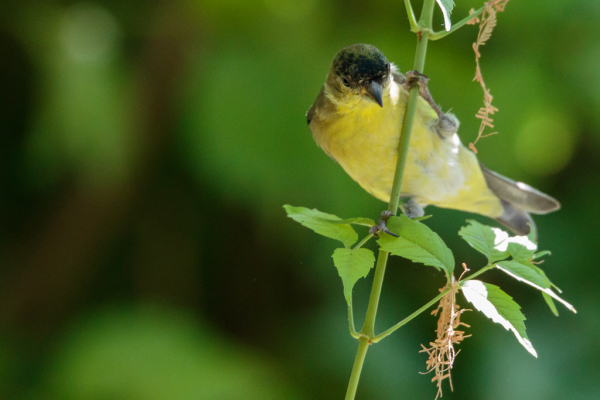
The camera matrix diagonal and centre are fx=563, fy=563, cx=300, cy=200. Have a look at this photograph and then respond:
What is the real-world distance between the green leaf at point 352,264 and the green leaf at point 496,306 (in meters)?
0.15

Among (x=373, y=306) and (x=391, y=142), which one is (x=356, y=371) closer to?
(x=373, y=306)

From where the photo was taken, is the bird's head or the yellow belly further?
the yellow belly

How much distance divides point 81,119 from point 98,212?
0.58m

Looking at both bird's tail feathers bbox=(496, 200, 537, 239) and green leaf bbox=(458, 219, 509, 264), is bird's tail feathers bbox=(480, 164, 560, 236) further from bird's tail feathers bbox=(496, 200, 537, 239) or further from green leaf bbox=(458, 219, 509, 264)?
green leaf bbox=(458, 219, 509, 264)

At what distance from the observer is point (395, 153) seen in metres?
1.60

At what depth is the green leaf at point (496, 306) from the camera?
79cm

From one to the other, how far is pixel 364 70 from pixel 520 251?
67cm

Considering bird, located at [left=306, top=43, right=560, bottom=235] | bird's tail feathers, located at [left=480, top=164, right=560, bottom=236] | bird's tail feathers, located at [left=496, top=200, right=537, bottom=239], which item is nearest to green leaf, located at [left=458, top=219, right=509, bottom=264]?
bird, located at [left=306, top=43, right=560, bottom=235]

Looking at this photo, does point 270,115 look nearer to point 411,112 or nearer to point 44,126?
point 44,126

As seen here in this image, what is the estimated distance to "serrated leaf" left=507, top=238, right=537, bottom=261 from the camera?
941 mm

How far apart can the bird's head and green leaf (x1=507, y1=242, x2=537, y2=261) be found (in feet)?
1.80

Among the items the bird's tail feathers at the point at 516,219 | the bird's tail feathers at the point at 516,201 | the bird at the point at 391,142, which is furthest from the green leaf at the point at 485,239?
the bird's tail feathers at the point at 516,219

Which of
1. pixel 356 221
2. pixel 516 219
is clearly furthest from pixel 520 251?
pixel 516 219

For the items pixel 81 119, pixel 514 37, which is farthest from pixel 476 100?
pixel 81 119
